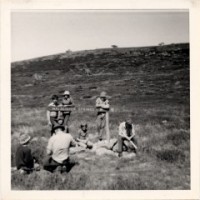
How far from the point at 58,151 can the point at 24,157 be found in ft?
1.20

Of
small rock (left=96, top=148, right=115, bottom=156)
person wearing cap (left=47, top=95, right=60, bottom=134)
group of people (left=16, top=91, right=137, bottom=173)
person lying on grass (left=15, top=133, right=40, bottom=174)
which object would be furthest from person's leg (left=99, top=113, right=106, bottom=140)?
person lying on grass (left=15, top=133, right=40, bottom=174)

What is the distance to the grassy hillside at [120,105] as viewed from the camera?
18.2 feet

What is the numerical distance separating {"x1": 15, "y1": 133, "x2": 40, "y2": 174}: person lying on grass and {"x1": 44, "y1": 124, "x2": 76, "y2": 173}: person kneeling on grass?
0.15 metres

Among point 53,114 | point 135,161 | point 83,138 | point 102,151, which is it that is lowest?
point 135,161

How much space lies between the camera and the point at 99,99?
5621 millimetres

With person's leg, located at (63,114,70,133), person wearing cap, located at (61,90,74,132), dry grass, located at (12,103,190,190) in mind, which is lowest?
dry grass, located at (12,103,190,190)

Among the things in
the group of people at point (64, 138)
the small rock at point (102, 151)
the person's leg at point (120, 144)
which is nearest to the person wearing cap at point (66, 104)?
the group of people at point (64, 138)

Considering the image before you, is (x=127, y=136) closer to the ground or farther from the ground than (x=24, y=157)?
farther from the ground

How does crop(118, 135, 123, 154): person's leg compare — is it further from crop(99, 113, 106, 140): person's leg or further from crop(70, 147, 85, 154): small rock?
crop(70, 147, 85, 154): small rock

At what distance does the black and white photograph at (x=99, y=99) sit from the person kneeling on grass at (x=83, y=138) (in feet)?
0.03

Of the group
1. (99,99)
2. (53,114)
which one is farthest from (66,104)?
(99,99)

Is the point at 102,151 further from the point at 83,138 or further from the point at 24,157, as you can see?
the point at 24,157

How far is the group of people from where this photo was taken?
218 inches
